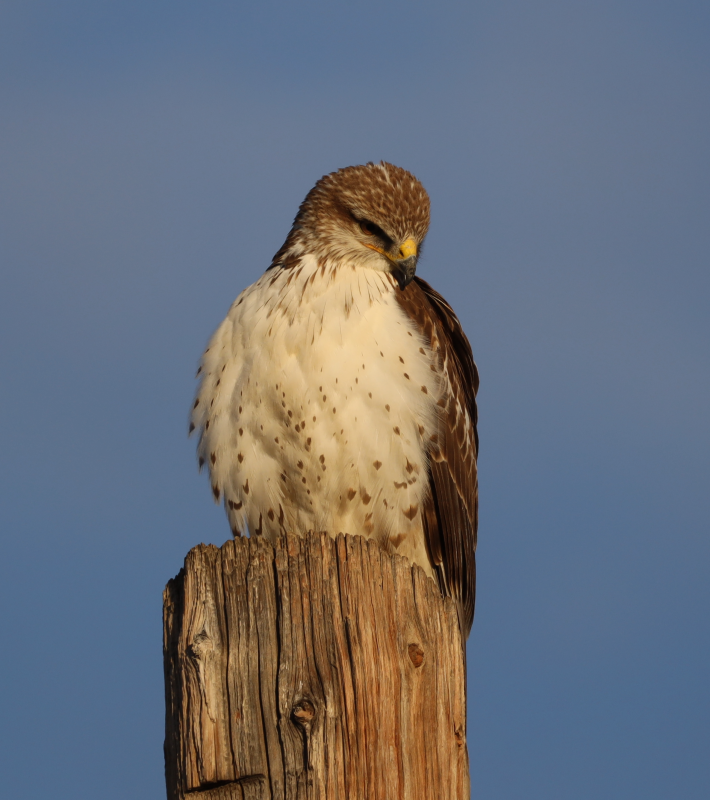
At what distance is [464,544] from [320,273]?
1.80 metres

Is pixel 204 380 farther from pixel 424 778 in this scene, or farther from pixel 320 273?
pixel 424 778

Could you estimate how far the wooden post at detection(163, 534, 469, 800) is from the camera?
3.11 meters

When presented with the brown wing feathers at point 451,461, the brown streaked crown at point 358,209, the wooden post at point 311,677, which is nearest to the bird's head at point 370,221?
the brown streaked crown at point 358,209

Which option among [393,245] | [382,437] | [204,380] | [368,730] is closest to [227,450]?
[204,380]

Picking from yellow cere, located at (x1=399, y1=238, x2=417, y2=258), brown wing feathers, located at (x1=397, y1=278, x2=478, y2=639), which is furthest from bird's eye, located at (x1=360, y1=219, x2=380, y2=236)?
brown wing feathers, located at (x1=397, y1=278, x2=478, y2=639)

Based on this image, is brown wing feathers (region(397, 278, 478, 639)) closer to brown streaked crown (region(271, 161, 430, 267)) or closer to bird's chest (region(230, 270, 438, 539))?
bird's chest (region(230, 270, 438, 539))

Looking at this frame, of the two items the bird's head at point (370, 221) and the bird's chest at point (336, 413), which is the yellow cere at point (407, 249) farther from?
the bird's chest at point (336, 413)

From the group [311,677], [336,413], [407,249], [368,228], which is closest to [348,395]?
[336,413]

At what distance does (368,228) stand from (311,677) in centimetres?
327

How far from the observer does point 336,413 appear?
526 centimetres

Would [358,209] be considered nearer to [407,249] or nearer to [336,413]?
[407,249]

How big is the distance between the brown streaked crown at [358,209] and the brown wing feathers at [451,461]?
1.31 feet

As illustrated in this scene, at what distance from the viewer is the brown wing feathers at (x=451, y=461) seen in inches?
226

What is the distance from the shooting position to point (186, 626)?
133 inches
